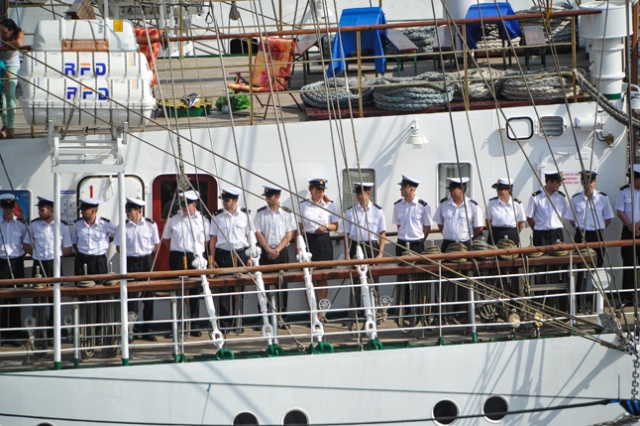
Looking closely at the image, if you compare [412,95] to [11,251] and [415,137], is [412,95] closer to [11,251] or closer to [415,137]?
[415,137]

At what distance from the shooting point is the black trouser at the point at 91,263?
12836mm

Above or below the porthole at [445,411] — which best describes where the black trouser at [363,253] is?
above

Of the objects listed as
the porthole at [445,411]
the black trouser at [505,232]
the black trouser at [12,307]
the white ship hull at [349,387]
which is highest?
the black trouser at [505,232]

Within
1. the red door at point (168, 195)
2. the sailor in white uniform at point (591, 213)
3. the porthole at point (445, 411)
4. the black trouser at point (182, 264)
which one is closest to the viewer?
the porthole at point (445, 411)

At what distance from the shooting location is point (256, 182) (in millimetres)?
13586

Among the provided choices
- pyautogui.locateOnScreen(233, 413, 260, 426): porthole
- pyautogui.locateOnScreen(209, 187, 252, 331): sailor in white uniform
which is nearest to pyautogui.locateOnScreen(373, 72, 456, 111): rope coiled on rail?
A: pyautogui.locateOnScreen(209, 187, 252, 331): sailor in white uniform

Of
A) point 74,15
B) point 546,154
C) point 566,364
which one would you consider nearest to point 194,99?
point 74,15

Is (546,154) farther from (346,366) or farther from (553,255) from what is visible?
(346,366)

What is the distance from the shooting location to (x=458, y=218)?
43.0ft

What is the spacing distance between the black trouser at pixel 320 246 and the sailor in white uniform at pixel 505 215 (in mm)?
1678

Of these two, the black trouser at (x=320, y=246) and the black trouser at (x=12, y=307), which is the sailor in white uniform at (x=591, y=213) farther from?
the black trouser at (x=12, y=307)

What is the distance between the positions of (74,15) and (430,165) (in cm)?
422

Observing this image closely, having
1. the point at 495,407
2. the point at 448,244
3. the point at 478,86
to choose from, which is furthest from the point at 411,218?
the point at 495,407

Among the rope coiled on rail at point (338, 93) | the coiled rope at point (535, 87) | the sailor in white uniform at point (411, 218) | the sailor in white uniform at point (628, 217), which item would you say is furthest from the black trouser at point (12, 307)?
the sailor in white uniform at point (628, 217)
